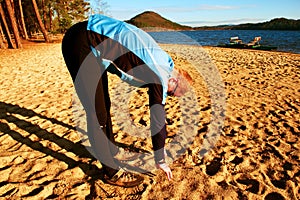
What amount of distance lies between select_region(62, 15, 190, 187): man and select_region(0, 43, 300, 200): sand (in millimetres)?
709

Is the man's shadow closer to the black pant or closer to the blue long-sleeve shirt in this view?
the black pant

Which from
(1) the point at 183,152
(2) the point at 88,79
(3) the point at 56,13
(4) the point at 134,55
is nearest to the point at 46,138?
(2) the point at 88,79

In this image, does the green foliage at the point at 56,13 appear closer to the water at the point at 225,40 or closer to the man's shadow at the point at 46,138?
the water at the point at 225,40

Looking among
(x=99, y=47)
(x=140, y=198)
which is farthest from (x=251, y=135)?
(x=99, y=47)

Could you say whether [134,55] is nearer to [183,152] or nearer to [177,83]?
[177,83]

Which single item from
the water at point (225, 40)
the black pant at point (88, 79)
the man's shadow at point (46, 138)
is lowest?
the water at point (225, 40)

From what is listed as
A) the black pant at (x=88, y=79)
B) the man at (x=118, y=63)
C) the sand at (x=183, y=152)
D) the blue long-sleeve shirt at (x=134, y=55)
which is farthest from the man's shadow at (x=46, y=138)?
the blue long-sleeve shirt at (x=134, y=55)

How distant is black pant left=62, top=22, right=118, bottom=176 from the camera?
1832mm

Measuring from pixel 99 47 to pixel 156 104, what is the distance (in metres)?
0.64

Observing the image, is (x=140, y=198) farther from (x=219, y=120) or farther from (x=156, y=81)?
(x=219, y=120)

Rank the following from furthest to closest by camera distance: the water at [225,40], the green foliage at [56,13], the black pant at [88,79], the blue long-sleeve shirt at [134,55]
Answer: the green foliage at [56,13]
the water at [225,40]
the black pant at [88,79]
the blue long-sleeve shirt at [134,55]

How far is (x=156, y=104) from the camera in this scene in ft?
5.85

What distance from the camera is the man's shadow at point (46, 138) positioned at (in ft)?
8.71

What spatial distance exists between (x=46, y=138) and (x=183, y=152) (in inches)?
77.2
